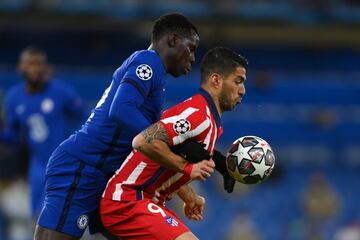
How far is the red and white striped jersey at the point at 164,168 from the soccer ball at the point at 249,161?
0.23 meters

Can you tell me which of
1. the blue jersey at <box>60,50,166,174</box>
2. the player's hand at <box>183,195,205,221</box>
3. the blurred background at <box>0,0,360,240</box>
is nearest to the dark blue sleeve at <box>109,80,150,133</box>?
the blue jersey at <box>60,50,166,174</box>

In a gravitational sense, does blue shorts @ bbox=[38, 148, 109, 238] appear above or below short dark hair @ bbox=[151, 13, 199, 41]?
below

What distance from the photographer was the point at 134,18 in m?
18.0

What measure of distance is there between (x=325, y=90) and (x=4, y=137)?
8.18 metres

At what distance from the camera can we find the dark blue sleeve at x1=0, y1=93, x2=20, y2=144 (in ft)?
30.5

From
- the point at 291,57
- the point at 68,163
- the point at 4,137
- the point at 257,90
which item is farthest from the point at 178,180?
the point at 291,57

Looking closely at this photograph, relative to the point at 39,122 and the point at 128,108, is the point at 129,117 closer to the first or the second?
the point at 128,108

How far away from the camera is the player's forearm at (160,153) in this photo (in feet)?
17.1

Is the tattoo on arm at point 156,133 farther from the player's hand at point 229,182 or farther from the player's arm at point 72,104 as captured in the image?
the player's arm at point 72,104

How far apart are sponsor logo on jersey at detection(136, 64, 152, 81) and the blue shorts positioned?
76cm

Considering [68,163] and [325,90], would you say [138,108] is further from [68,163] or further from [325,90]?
[325,90]

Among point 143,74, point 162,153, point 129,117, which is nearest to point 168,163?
point 162,153

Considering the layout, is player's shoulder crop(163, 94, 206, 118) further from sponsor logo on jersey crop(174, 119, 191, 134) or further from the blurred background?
the blurred background

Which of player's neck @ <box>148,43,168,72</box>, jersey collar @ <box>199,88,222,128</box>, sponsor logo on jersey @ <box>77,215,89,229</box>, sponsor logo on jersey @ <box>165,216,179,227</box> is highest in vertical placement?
player's neck @ <box>148,43,168,72</box>
